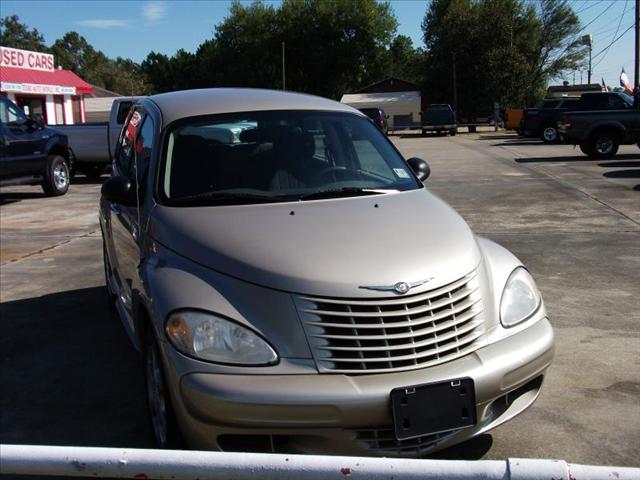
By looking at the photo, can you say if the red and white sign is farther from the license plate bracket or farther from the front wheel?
the license plate bracket

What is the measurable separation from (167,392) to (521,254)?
5.50m

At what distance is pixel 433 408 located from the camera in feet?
9.29

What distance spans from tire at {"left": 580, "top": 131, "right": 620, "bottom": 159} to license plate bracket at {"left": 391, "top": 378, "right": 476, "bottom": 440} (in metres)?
18.3

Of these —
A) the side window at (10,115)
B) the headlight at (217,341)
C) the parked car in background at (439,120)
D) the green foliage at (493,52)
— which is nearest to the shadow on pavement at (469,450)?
the headlight at (217,341)

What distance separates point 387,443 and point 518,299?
3.46ft

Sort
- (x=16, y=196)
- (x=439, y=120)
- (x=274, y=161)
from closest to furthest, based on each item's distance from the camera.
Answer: (x=274, y=161) → (x=16, y=196) → (x=439, y=120)

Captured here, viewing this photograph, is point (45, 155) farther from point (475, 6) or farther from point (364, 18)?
point (364, 18)

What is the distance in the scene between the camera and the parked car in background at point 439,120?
4125 cm

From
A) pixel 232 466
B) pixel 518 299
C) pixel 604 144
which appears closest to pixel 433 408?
pixel 518 299

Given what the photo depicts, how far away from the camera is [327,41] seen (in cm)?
7038

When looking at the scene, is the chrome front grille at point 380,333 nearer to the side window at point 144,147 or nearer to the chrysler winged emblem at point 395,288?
the chrysler winged emblem at point 395,288

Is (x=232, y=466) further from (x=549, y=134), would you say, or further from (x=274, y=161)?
(x=549, y=134)

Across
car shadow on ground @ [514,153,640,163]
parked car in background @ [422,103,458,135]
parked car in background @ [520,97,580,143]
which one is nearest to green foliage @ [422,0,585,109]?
parked car in background @ [422,103,458,135]

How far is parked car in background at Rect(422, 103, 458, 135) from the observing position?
41250 millimetres
